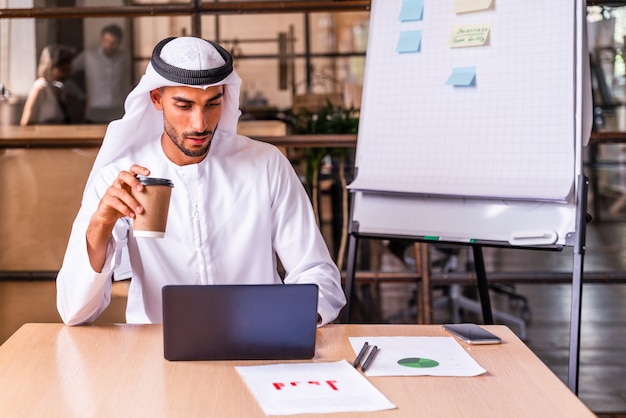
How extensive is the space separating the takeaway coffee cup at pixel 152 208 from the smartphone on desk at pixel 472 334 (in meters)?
0.67

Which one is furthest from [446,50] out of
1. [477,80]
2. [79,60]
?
[79,60]

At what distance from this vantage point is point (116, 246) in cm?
214

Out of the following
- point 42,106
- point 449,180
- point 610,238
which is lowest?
point 610,238

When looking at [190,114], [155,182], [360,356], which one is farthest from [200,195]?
[360,356]

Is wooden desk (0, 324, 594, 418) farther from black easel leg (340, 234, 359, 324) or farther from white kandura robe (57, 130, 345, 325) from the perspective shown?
black easel leg (340, 234, 359, 324)

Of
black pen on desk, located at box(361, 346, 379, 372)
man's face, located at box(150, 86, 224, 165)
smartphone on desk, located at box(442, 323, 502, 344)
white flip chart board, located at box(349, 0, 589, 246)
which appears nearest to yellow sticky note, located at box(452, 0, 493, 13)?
white flip chart board, located at box(349, 0, 589, 246)

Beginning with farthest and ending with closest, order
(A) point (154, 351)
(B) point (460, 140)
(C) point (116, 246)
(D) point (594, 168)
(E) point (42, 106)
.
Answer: (D) point (594, 168) → (E) point (42, 106) → (B) point (460, 140) → (C) point (116, 246) → (A) point (154, 351)

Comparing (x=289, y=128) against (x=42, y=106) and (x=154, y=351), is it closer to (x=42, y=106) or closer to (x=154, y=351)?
(x=42, y=106)

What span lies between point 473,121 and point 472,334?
2.94 feet

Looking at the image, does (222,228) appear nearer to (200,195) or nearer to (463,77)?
(200,195)

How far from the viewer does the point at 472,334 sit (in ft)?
6.16

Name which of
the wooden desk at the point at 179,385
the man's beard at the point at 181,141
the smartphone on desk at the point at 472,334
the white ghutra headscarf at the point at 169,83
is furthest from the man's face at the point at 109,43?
the smartphone on desk at the point at 472,334

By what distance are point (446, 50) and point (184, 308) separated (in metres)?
1.36

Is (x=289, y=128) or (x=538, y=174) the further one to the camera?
(x=289, y=128)
